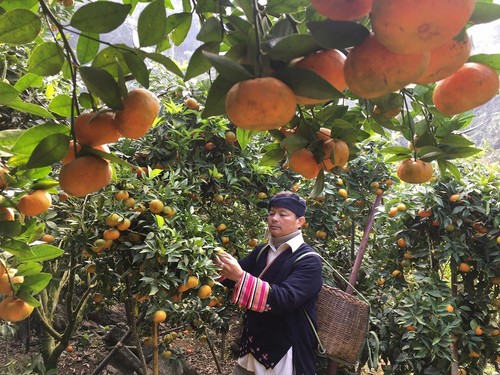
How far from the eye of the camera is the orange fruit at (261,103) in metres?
0.36

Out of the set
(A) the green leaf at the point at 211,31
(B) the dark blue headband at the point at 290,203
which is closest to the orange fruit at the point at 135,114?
(A) the green leaf at the point at 211,31

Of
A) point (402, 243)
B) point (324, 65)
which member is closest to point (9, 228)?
point (324, 65)

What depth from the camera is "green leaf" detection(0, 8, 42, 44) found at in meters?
0.52

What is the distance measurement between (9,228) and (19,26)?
0.46 meters

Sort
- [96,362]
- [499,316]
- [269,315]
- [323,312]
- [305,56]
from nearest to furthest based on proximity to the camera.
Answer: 1. [305,56]
2. [269,315]
3. [323,312]
4. [499,316]
5. [96,362]

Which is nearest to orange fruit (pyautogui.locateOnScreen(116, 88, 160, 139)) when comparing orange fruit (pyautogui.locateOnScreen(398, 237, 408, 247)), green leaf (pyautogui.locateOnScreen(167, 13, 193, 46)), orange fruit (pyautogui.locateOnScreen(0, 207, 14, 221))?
green leaf (pyautogui.locateOnScreen(167, 13, 193, 46))

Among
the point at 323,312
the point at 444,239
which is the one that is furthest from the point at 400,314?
the point at 323,312

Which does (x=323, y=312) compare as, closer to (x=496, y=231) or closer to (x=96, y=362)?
(x=496, y=231)

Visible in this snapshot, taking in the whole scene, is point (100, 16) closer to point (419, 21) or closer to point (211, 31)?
point (211, 31)

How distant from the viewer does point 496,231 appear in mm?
2256

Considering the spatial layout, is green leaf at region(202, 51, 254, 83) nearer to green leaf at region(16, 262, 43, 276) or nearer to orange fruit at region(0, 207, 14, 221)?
orange fruit at region(0, 207, 14, 221)

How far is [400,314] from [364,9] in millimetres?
2425

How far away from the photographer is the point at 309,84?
373 millimetres

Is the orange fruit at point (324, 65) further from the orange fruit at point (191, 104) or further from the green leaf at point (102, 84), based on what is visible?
the orange fruit at point (191, 104)
